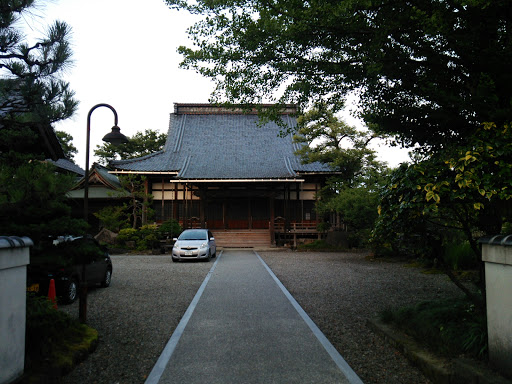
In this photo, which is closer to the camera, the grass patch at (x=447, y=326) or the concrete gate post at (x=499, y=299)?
the concrete gate post at (x=499, y=299)

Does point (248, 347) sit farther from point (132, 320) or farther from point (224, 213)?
point (224, 213)

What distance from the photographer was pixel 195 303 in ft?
25.2

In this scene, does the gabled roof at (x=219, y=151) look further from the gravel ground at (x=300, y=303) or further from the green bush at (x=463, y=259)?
the green bush at (x=463, y=259)

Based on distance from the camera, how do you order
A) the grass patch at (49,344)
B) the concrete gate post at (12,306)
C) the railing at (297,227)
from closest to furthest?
→ the concrete gate post at (12,306), the grass patch at (49,344), the railing at (297,227)

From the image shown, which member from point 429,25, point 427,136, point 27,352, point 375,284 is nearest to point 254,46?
point 429,25

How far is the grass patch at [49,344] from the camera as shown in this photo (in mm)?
3820

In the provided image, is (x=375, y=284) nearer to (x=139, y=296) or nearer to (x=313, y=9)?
(x=139, y=296)

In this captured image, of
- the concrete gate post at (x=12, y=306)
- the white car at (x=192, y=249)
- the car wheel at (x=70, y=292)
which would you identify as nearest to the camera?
the concrete gate post at (x=12, y=306)

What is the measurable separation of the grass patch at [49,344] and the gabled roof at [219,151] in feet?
61.1

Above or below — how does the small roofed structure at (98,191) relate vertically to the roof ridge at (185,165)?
below

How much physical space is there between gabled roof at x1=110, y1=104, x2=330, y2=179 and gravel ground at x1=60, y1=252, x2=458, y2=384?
39.3ft

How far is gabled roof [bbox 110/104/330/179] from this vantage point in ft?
83.5

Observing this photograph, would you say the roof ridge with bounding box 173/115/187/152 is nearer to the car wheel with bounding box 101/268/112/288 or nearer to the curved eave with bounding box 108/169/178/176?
the curved eave with bounding box 108/169/178/176

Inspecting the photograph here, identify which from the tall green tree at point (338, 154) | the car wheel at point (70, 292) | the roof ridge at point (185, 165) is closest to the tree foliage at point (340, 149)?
the tall green tree at point (338, 154)
